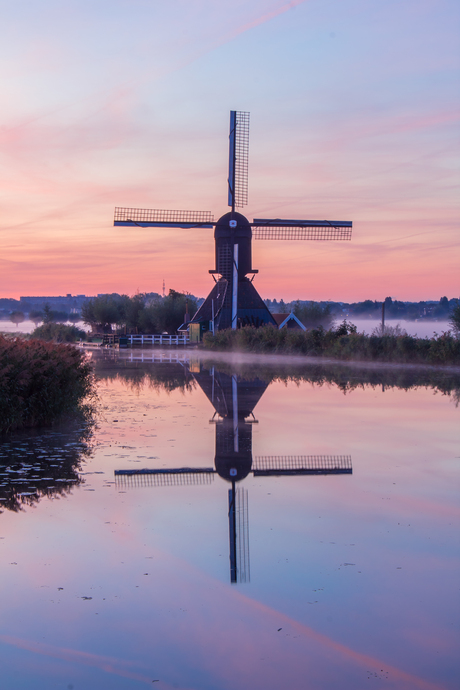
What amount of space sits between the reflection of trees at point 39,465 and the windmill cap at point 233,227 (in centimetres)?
3215

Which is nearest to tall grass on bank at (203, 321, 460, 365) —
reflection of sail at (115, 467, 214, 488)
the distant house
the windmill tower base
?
the windmill tower base

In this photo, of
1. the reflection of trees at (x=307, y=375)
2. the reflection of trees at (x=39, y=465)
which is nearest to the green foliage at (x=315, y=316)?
the reflection of trees at (x=307, y=375)

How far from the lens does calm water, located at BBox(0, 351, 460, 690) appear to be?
409 cm

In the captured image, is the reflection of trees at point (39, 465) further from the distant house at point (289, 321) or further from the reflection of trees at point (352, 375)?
the distant house at point (289, 321)

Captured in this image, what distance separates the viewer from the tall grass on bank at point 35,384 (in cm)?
1213

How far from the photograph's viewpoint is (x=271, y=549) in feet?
20.0

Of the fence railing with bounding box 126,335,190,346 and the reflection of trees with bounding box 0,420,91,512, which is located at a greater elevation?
the fence railing with bounding box 126,335,190,346

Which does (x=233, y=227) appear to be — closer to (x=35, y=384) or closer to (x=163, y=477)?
(x=35, y=384)

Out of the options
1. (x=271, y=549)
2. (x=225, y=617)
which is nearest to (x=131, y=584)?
(x=225, y=617)

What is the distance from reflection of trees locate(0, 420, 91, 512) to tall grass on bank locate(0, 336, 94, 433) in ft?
1.87

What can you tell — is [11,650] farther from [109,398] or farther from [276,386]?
[276,386]

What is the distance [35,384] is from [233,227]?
3171 centimetres

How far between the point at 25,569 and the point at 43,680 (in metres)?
1.77

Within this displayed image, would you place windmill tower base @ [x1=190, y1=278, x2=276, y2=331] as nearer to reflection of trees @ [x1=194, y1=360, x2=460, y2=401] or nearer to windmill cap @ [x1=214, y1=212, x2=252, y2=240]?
windmill cap @ [x1=214, y1=212, x2=252, y2=240]
